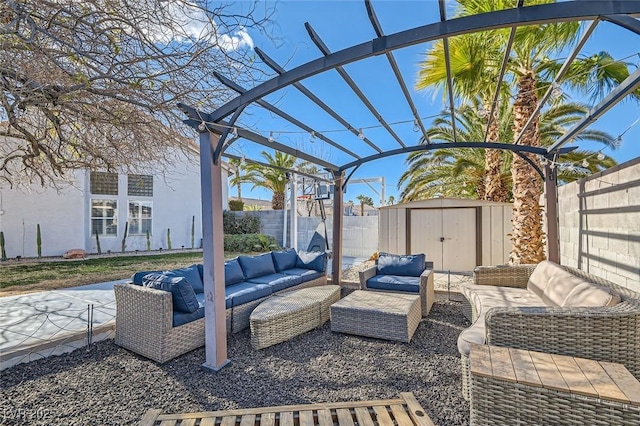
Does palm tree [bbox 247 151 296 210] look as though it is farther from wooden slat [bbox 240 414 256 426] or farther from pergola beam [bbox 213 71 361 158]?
wooden slat [bbox 240 414 256 426]

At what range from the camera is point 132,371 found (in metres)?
3.26

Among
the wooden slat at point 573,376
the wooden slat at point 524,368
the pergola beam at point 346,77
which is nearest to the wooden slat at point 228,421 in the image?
the wooden slat at point 524,368

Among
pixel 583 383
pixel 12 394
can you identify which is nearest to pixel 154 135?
pixel 12 394

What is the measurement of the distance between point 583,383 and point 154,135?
4.46 meters

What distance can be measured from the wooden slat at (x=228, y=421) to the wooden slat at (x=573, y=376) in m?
2.08

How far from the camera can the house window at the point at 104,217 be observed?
1192 centimetres

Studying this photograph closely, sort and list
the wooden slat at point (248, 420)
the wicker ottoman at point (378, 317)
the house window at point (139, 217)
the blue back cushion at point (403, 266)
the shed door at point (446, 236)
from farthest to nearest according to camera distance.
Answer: the house window at point (139, 217), the shed door at point (446, 236), the blue back cushion at point (403, 266), the wicker ottoman at point (378, 317), the wooden slat at point (248, 420)

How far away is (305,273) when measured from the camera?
6.06 m

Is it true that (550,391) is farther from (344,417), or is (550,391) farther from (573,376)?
(344,417)

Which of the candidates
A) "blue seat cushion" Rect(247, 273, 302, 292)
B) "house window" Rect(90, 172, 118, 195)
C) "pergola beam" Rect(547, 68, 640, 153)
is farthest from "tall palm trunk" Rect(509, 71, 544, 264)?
"house window" Rect(90, 172, 118, 195)

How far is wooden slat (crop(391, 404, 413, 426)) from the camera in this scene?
215 centimetres

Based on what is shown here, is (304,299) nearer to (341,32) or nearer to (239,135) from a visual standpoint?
(239,135)

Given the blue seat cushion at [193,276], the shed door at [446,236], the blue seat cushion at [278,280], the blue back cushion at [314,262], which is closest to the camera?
the blue seat cushion at [193,276]

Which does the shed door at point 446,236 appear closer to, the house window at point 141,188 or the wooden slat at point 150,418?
the wooden slat at point 150,418
